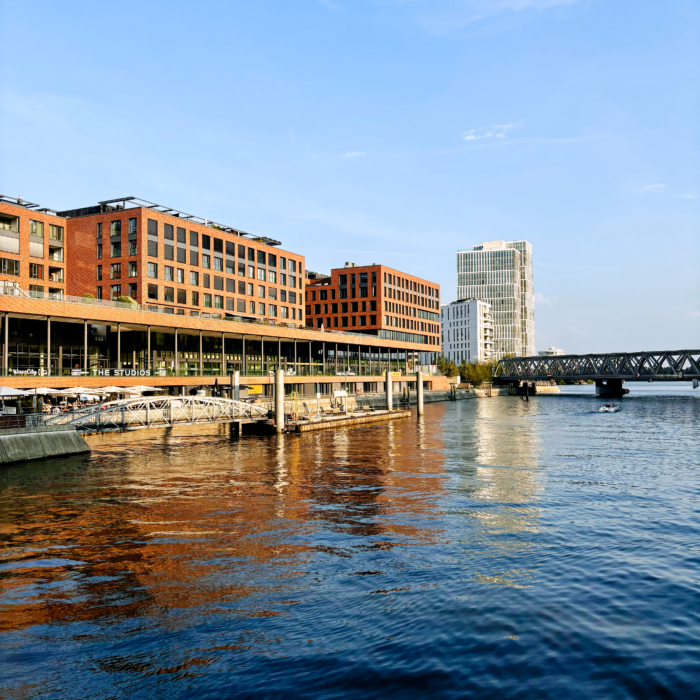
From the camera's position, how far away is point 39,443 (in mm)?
40188

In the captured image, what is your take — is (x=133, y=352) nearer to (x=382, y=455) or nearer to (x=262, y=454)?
(x=262, y=454)

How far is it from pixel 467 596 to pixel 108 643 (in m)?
8.44

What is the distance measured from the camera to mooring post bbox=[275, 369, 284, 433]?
5712 cm

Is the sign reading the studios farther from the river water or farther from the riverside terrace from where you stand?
the river water

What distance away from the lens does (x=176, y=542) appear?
2050 centimetres

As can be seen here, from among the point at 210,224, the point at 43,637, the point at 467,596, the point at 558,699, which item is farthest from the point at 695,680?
the point at 210,224

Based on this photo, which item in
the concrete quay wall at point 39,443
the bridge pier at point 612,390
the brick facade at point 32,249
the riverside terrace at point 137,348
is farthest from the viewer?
the bridge pier at point 612,390

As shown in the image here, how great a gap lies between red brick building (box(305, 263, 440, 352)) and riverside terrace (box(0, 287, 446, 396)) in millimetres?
17951

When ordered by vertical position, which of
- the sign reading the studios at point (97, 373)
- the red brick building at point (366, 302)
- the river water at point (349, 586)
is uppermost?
the red brick building at point (366, 302)

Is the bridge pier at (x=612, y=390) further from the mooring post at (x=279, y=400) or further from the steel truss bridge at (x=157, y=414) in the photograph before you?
the mooring post at (x=279, y=400)

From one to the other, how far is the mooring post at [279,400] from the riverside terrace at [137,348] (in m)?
16.4

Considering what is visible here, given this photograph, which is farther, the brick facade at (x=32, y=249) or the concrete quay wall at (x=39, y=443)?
the brick facade at (x=32, y=249)

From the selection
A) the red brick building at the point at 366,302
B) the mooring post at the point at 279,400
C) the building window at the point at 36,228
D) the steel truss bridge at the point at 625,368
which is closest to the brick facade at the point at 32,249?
the building window at the point at 36,228

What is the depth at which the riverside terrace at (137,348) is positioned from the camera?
57.6 m
